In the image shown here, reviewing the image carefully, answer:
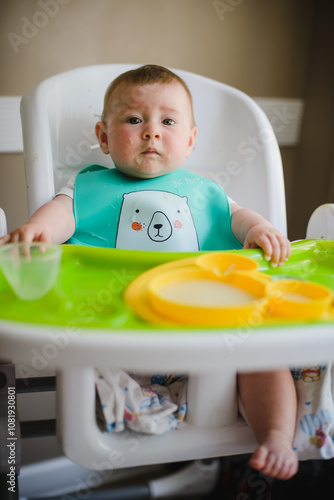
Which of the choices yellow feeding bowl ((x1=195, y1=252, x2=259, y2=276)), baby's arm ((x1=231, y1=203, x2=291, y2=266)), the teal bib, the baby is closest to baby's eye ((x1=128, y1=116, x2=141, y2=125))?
the baby

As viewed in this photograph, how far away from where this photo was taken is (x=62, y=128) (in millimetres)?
1035

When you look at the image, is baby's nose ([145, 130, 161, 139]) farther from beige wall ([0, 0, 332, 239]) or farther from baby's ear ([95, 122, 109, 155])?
beige wall ([0, 0, 332, 239])

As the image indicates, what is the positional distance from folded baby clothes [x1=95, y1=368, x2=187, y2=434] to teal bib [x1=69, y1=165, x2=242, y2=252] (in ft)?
0.94

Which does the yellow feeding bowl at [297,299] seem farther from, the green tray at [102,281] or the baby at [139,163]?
the baby at [139,163]

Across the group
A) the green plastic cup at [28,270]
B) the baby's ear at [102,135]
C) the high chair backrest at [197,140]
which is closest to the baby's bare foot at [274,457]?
the green plastic cup at [28,270]

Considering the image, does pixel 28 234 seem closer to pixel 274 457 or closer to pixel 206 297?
pixel 206 297

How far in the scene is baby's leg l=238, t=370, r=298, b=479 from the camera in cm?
65

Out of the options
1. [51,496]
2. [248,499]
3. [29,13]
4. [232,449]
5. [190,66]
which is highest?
[29,13]

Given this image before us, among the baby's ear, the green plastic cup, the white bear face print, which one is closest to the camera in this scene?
the green plastic cup

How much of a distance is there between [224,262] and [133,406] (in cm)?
23

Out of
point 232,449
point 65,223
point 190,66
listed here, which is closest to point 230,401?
point 232,449

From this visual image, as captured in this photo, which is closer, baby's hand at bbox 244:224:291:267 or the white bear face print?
baby's hand at bbox 244:224:291:267

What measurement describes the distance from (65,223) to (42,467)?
0.64m

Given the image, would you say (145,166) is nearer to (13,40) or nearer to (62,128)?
(62,128)
